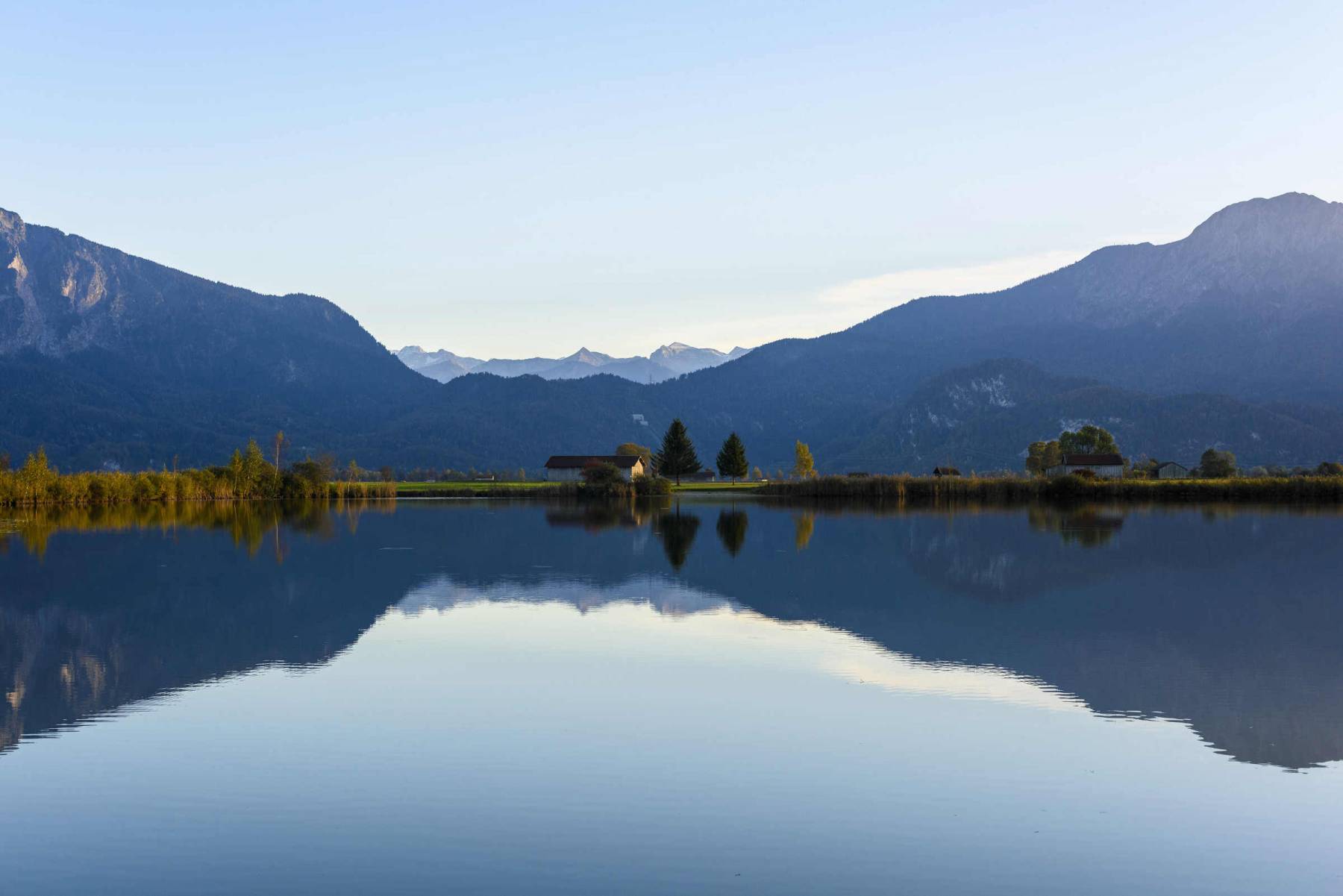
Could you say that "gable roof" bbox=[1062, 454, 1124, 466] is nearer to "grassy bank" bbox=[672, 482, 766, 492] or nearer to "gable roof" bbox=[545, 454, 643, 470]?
"grassy bank" bbox=[672, 482, 766, 492]

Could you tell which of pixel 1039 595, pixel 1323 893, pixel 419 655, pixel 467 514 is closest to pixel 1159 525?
pixel 1039 595

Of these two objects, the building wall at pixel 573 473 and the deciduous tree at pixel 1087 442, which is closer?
the building wall at pixel 573 473

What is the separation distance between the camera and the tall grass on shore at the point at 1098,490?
261ft

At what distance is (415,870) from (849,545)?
3404 centimetres

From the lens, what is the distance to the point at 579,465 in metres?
139

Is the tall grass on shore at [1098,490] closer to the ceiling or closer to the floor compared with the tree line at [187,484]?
closer to the floor

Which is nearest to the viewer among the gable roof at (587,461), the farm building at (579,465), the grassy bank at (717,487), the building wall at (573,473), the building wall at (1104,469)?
the grassy bank at (717,487)

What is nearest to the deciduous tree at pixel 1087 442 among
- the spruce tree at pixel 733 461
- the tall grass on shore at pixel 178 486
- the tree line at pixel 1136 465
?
the tree line at pixel 1136 465

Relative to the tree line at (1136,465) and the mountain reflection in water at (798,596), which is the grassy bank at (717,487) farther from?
the mountain reflection in water at (798,596)

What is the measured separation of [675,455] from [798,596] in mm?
87348

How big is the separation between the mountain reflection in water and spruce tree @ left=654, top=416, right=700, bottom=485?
193ft

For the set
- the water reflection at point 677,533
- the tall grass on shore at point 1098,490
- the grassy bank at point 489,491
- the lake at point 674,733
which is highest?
the grassy bank at point 489,491

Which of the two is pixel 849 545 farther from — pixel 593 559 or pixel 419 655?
pixel 419 655

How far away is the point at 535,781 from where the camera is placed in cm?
1203
